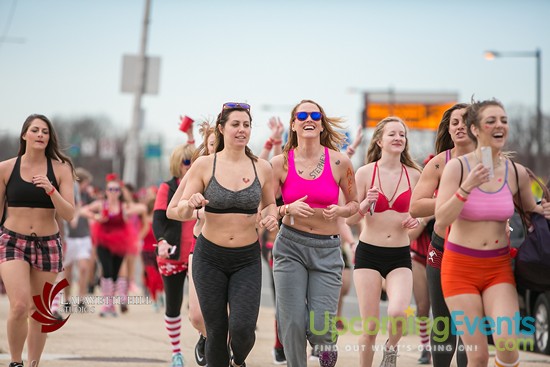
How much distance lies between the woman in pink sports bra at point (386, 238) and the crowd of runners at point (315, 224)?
12mm

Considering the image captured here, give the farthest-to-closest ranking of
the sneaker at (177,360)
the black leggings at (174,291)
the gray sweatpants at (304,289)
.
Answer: the black leggings at (174,291) → the sneaker at (177,360) → the gray sweatpants at (304,289)

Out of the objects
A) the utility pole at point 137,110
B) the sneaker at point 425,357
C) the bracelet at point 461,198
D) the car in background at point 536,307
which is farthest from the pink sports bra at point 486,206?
→ the utility pole at point 137,110

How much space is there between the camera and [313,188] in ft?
25.5

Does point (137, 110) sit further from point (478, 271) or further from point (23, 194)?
point (478, 271)

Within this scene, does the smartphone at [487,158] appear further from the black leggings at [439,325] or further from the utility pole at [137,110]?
→ the utility pole at [137,110]

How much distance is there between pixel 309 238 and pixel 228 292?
793 millimetres

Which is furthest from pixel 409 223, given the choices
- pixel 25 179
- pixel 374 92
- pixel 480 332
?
pixel 374 92

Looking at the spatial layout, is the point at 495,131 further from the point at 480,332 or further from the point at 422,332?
the point at 422,332

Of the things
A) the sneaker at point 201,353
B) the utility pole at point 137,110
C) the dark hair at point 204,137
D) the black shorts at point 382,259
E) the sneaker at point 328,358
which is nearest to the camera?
the sneaker at point 328,358

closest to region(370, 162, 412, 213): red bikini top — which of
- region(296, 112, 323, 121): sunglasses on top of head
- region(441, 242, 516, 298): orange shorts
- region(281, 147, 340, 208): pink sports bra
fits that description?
region(281, 147, 340, 208): pink sports bra

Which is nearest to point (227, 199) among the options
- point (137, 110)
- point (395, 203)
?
point (395, 203)

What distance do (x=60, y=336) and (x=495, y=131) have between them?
7612 millimetres

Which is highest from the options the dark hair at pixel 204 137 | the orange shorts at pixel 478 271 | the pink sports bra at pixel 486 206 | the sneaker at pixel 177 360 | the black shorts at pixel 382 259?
the dark hair at pixel 204 137

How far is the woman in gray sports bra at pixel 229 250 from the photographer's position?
288 inches
